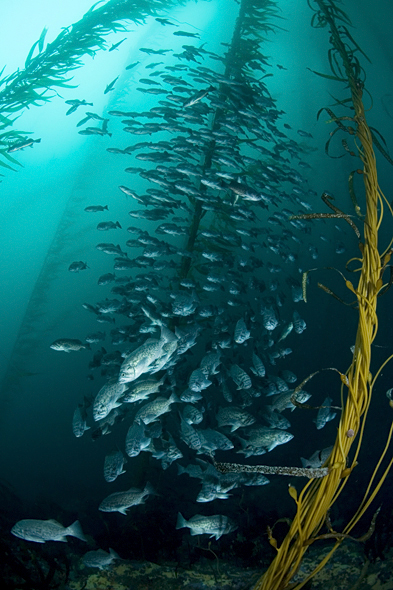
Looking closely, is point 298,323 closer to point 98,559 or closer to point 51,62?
point 98,559

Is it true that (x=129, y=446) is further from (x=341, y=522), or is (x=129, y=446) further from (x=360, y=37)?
(x=360, y=37)

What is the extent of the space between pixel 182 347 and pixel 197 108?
144 inches

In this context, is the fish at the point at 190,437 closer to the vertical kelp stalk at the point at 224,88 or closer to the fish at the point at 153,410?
the fish at the point at 153,410

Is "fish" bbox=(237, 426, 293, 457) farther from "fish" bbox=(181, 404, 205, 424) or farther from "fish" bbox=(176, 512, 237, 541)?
"fish" bbox=(176, 512, 237, 541)

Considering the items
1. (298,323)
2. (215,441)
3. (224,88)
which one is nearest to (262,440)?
(215,441)

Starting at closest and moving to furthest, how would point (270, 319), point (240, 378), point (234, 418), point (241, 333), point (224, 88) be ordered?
point (234, 418) < point (240, 378) < point (241, 333) < point (270, 319) < point (224, 88)

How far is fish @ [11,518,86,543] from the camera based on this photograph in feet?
11.5

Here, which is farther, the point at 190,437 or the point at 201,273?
the point at 201,273

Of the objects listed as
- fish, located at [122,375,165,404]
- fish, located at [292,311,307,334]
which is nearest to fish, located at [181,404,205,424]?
fish, located at [122,375,165,404]

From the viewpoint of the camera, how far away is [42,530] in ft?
11.7

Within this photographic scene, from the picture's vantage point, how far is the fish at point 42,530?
3500 millimetres

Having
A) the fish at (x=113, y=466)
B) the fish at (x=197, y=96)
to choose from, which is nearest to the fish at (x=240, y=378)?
the fish at (x=113, y=466)

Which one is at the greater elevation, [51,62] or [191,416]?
[51,62]

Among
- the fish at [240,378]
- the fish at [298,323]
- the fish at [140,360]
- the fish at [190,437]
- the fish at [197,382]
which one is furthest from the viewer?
the fish at [298,323]
